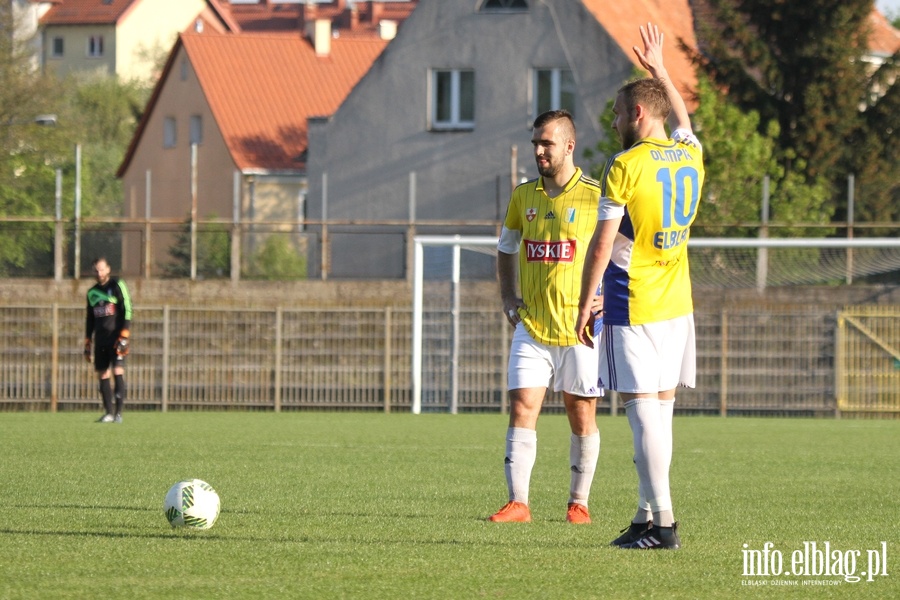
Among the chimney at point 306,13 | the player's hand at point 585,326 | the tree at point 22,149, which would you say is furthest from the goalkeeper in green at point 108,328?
the chimney at point 306,13

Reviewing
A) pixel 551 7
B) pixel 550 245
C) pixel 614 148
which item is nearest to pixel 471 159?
pixel 551 7

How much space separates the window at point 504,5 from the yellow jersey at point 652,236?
26.7 metres

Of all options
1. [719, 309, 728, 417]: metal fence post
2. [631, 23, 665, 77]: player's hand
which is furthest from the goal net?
[631, 23, 665, 77]: player's hand

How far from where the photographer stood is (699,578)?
6066 mm

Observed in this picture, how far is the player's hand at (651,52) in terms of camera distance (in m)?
7.36

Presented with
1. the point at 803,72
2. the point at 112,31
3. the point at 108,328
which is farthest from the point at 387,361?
the point at 112,31

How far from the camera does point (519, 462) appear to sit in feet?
26.9

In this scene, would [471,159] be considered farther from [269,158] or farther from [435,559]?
[435,559]

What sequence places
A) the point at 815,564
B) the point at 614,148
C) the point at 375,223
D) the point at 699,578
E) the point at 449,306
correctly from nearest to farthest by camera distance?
the point at 699,578 → the point at 815,564 → the point at 449,306 → the point at 375,223 → the point at 614,148

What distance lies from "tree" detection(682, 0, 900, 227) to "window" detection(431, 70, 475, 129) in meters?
5.09

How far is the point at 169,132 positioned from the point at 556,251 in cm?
4327

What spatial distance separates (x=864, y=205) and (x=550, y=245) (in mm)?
26109

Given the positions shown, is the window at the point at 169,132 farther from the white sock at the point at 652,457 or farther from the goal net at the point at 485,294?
the white sock at the point at 652,457

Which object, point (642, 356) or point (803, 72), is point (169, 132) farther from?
point (642, 356)
